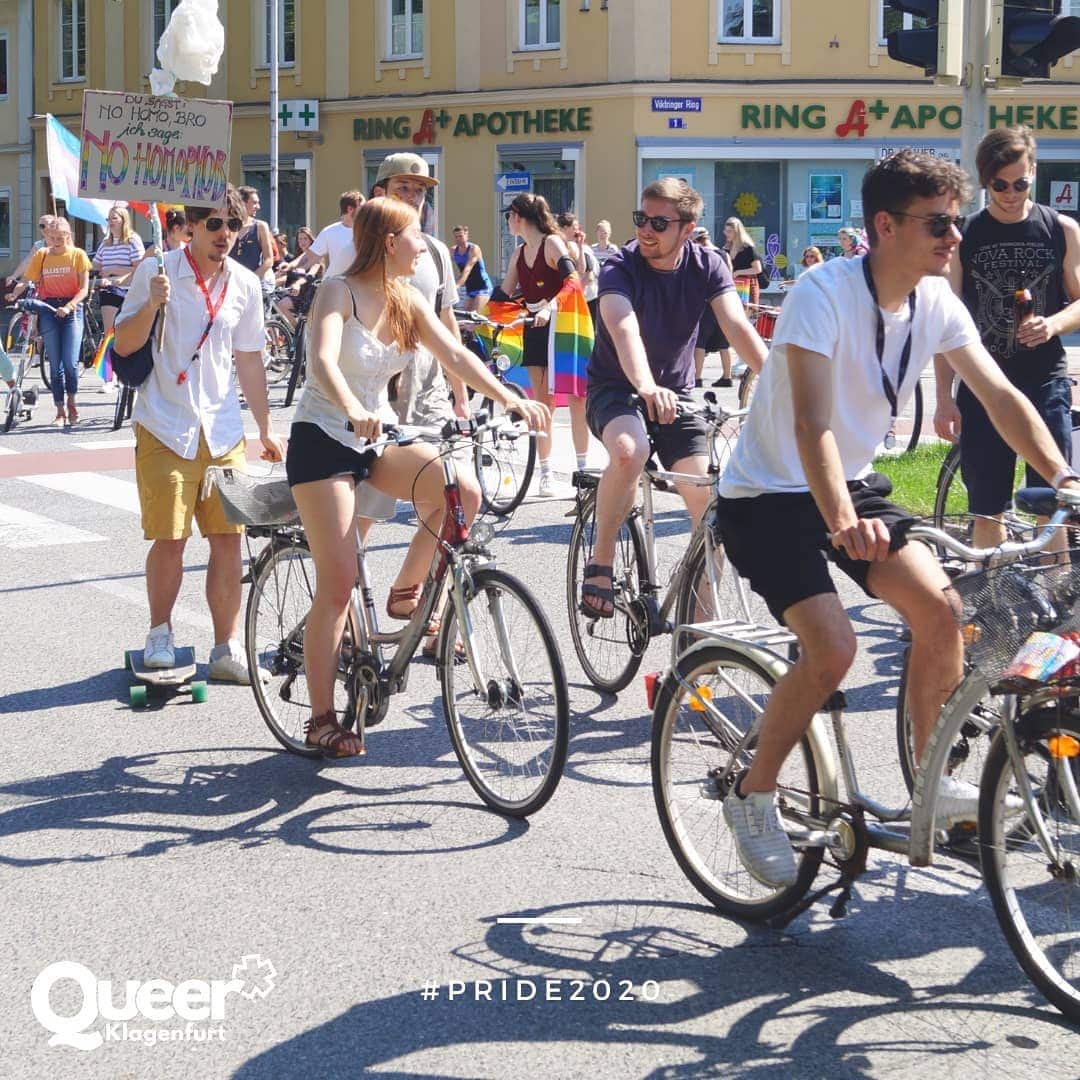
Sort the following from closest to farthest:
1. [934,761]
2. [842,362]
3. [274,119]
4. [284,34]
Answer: [934,761] → [842,362] → [274,119] → [284,34]

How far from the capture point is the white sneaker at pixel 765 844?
4363 mm

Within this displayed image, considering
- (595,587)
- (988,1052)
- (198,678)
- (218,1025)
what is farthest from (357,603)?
(988,1052)

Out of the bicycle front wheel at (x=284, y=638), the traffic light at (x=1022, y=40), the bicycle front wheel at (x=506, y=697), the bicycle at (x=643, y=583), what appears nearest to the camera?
the bicycle front wheel at (x=506, y=697)

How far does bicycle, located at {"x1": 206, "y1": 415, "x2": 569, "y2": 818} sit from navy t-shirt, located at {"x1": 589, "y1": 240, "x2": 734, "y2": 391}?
46.8 inches

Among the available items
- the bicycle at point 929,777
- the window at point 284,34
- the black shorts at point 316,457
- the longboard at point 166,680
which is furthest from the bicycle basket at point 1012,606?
the window at point 284,34

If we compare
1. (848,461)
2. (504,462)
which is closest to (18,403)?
(504,462)

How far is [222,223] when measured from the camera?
22.9ft

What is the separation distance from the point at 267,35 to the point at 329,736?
1463 inches

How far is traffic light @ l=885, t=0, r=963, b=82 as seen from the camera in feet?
29.1

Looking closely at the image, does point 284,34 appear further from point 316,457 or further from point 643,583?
point 316,457

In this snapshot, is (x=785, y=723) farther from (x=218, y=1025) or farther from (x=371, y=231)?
(x=371, y=231)

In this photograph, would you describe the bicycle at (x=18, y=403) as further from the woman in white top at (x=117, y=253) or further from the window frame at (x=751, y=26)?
the window frame at (x=751, y=26)

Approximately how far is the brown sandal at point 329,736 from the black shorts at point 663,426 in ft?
5.05

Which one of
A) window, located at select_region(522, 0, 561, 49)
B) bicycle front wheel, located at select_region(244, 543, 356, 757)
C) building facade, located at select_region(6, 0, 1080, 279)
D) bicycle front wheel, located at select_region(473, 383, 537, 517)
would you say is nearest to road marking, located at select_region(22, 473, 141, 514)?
bicycle front wheel, located at select_region(473, 383, 537, 517)
